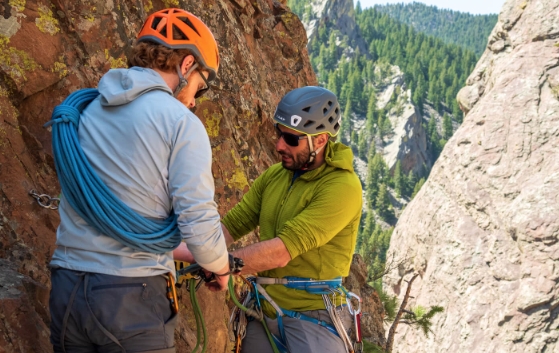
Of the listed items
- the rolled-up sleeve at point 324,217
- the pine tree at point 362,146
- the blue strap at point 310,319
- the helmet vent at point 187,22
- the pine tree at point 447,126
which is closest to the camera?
the helmet vent at point 187,22

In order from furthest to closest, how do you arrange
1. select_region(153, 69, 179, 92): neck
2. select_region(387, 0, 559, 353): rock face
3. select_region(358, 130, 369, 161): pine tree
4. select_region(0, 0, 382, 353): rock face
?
1. select_region(358, 130, 369, 161): pine tree
2. select_region(387, 0, 559, 353): rock face
3. select_region(0, 0, 382, 353): rock face
4. select_region(153, 69, 179, 92): neck

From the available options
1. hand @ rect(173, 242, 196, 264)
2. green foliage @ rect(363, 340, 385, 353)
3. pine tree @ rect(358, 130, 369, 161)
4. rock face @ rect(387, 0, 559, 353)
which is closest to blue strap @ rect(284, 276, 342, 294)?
hand @ rect(173, 242, 196, 264)

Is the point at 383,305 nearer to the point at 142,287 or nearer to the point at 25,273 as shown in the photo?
the point at 25,273

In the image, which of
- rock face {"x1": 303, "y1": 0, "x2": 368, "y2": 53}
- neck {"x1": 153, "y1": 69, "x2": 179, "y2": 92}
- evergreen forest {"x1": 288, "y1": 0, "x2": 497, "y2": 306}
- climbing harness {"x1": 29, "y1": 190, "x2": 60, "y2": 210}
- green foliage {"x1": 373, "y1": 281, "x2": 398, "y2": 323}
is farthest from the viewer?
rock face {"x1": 303, "y1": 0, "x2": 368, "y2": 53}

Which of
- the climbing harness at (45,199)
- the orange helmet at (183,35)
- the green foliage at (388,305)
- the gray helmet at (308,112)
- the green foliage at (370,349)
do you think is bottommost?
the green foliage at (388,305)

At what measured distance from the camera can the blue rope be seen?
2.60 meters

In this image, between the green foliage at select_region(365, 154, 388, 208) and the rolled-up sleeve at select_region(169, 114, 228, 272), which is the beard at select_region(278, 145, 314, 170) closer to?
the rolled-up sleeve at select_region(169, 114, 228, 272)

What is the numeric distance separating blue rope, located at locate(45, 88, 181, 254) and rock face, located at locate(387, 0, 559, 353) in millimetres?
31766

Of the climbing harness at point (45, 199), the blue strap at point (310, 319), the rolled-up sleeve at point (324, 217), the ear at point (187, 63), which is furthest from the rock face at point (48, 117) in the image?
the ear at point (187, 63)

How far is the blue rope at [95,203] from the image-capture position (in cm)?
260

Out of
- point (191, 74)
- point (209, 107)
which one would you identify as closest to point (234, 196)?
point (209, 107)

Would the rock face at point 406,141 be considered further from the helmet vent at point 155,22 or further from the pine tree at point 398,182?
the helmet vent at point 155,22

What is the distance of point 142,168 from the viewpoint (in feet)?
8.56

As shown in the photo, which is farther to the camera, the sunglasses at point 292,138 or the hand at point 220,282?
the sunglasses at point 292,138
